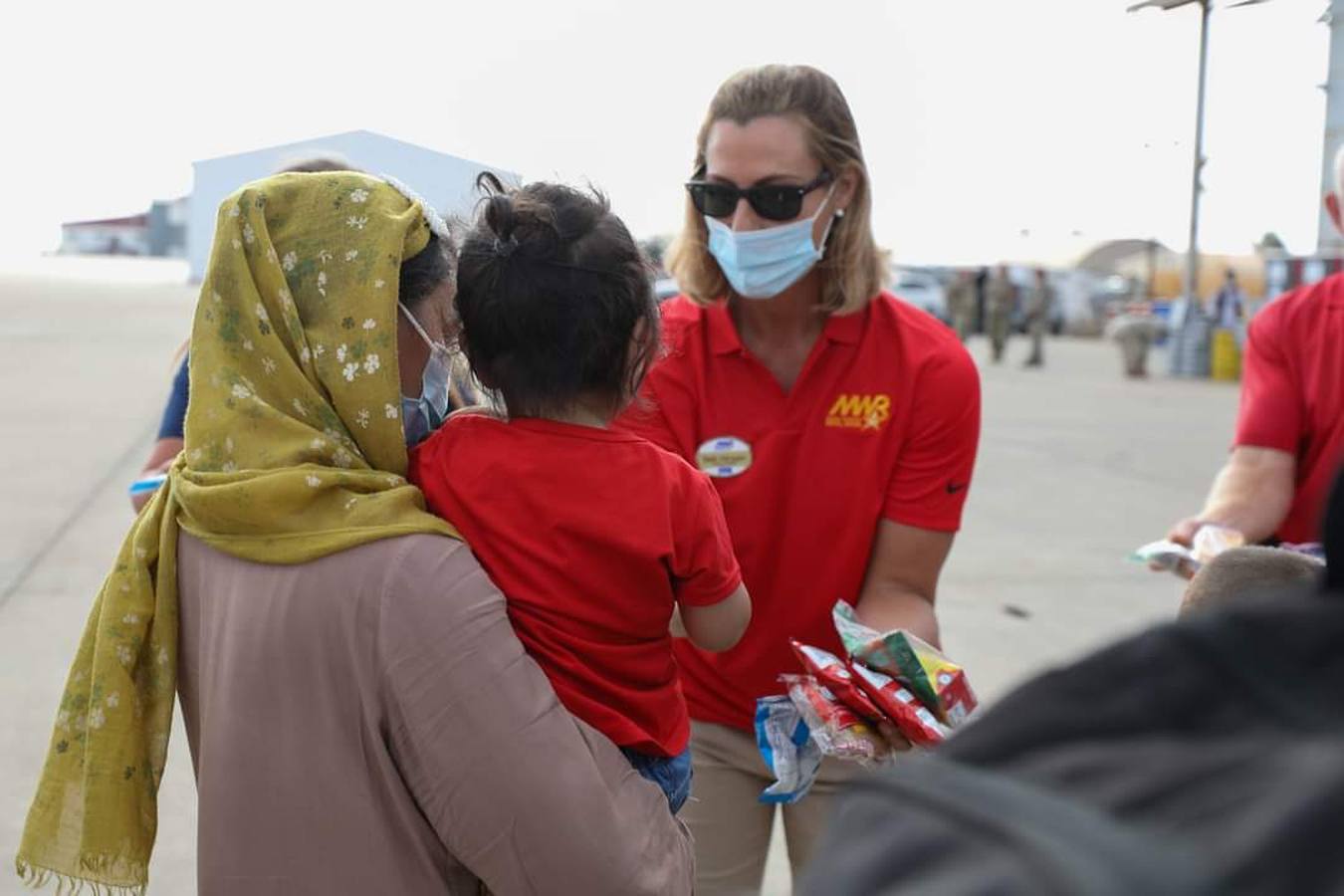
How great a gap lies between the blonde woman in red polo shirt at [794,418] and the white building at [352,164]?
0.48 metres

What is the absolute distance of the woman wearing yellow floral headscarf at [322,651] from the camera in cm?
154

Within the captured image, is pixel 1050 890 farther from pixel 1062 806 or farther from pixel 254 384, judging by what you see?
pixel 254 384

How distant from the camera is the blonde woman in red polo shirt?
2484 millimetres

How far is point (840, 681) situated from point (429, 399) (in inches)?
27.3

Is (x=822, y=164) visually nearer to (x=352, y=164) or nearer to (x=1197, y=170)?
(x=352, y=164)

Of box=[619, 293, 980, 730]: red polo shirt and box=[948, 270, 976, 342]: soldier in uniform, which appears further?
box=[948, 270, 976, 342]: soldier in uniform

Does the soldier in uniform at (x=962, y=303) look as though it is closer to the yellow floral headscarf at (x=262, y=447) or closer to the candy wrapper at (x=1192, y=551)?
the candy wrapper at (x=1192, y=551)

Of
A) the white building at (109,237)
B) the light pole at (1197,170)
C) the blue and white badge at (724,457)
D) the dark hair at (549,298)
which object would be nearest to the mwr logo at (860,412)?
the blue and white badge at (724,457)

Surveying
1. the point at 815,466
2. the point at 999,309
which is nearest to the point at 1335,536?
the point at 815,466

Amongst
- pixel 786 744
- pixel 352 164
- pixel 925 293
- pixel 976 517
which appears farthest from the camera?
pixel 925 293

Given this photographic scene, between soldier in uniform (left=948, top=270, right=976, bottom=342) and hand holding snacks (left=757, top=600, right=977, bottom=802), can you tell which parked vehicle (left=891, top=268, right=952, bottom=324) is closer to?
soldier in uniform (left=948, top=270, right=976, bottom=342)

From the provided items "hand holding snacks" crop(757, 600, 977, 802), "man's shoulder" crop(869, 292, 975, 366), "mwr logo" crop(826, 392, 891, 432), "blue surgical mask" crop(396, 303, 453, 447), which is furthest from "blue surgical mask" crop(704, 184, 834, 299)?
"blue surgical mask" crop(396, 303, 453, 447)

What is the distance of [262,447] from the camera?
1.62 m

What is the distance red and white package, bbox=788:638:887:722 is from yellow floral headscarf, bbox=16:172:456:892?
70cm
